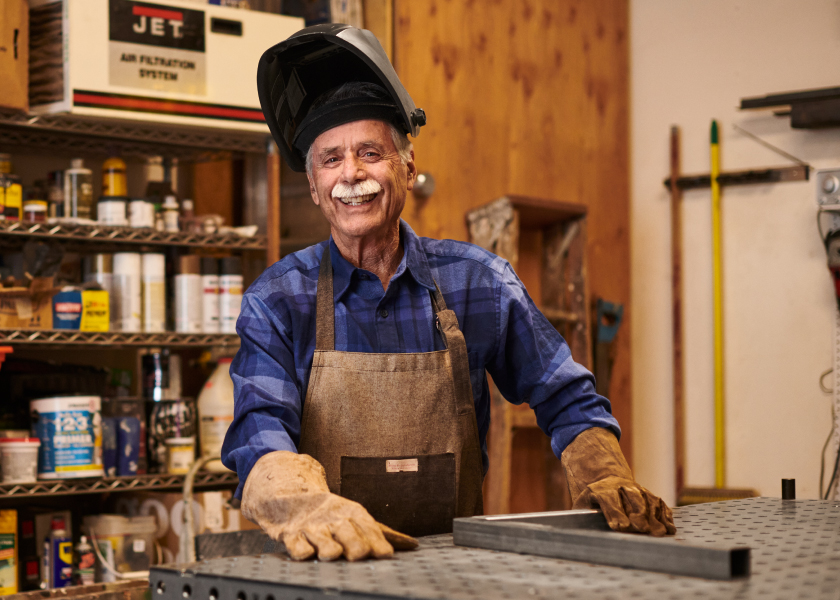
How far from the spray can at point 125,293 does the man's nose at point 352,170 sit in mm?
1414

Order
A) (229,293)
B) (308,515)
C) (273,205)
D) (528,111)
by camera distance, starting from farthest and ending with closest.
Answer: (528,111), (273,205), (229,293), (308,515)

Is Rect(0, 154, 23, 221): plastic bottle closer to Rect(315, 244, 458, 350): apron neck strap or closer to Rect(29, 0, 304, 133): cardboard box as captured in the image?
Rect(29, 0, 304, 133): cardboard box

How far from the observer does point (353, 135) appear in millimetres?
1688

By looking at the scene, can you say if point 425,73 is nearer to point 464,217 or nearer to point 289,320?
point 464,217

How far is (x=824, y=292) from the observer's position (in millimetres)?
4004

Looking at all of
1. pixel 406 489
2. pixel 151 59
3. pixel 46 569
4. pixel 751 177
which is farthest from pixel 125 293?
pixel 751 177

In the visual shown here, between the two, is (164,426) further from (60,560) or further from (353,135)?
(353,135)

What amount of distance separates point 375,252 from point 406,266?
0.07 meters

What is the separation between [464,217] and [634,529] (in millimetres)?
2452

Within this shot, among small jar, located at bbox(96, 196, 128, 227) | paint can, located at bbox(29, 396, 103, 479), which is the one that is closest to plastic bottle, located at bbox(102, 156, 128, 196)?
small jar, located at bbox(96, 196, 128, 227)

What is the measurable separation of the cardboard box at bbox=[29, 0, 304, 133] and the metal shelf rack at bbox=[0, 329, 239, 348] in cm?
63

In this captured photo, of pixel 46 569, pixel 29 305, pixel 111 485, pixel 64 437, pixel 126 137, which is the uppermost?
pixel 126 137

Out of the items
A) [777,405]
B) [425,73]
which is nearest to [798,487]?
[777,405]

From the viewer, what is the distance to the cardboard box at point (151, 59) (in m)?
2.66
